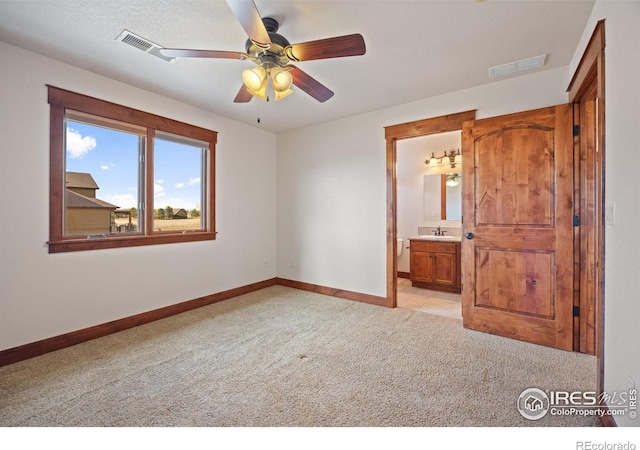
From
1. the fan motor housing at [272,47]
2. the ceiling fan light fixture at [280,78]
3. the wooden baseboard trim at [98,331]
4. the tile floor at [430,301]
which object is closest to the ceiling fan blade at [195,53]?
the fan motor housing at [272,47]

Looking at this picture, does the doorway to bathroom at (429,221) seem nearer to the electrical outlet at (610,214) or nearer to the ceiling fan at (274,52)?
the electrical outlet at (610,214)

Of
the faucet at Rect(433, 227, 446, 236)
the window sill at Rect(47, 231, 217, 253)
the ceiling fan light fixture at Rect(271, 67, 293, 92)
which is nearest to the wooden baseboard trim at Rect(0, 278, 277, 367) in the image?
the window sill at Rect(47, 231, 217, 253)

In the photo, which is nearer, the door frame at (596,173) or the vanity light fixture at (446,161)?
the door frame at (596,173)

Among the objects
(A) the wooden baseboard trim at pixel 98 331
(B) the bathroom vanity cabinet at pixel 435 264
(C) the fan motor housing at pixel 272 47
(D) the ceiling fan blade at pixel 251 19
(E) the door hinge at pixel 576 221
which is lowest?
(A) the wooden baseboard trim at pixel 98 331

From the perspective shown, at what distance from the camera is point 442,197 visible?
5.25 m

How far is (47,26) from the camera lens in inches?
83.7

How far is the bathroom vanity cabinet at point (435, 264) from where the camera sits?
14.7ft

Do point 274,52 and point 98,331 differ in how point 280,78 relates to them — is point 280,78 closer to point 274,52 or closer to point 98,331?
point 274,52

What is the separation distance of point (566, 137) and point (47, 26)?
4264 mm

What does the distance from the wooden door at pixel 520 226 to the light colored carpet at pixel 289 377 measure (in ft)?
0.83

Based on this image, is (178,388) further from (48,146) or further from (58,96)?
(58,96)

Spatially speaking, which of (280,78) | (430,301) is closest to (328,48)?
(280,78)

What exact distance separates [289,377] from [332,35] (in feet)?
8.55

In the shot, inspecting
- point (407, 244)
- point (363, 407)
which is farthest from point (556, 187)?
point (407, 244)
